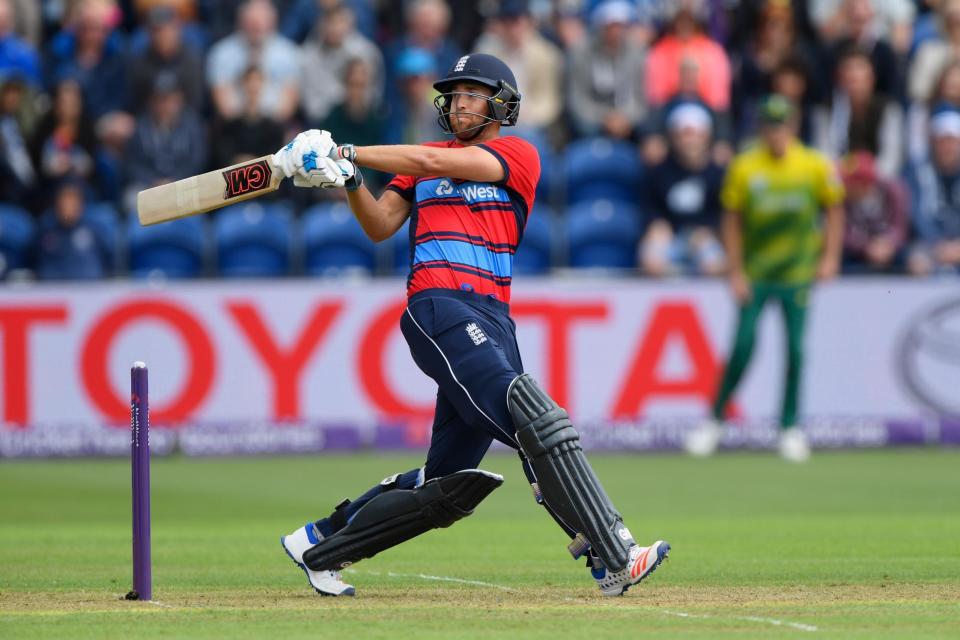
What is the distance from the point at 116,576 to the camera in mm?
8117

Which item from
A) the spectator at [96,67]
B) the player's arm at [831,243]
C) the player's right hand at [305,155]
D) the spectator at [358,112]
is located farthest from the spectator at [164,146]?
the player's right hand at [305,155]

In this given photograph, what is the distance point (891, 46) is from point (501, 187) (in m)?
11.6

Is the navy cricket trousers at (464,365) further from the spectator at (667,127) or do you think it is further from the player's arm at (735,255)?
the spectator at (667,127)

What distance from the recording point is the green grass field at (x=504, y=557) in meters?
6.46

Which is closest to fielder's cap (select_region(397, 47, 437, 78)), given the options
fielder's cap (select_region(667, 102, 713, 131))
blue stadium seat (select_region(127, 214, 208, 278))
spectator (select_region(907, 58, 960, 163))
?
fielder's cap (select_region(667, 102, 713, 131))

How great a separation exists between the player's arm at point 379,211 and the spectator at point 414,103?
9071 millimetres

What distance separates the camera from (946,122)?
16.5 metres

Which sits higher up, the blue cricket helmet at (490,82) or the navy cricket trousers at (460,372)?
the blue cricket helmet at (490,82)

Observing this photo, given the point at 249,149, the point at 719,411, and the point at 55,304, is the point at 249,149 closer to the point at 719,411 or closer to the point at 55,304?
the point at 55,304

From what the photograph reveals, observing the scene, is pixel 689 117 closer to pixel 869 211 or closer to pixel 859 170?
pixel 859 170

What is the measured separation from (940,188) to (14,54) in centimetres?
948

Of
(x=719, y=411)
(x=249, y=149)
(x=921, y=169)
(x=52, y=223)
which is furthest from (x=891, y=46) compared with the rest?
(x=52, y=223)

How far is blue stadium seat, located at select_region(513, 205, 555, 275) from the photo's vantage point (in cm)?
1647

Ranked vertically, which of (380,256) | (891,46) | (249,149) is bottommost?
(380,256)
